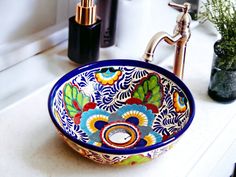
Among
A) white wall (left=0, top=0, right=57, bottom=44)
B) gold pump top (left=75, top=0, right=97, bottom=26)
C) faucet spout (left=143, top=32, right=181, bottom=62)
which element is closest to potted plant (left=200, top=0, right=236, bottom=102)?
faucet spout (left=143, top=32, right=181, bottom=62)

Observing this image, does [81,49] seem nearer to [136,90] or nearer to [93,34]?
[93,34]

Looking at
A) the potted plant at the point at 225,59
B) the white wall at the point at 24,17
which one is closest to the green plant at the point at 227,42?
the potted plant at the point at 225,59

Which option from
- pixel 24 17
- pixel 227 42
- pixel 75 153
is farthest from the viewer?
pixel 24 17

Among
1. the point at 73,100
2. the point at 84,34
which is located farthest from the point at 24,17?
the point at 73,100

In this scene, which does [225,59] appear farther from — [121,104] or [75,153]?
[75,153]

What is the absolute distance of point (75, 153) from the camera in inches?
35.9

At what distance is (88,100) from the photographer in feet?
3.39

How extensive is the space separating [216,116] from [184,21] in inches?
8.2

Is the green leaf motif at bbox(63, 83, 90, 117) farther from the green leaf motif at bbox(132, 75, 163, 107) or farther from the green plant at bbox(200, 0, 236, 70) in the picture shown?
the green plant at bbox(200, 0, 236, 70)

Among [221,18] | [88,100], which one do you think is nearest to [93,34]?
[88,100]

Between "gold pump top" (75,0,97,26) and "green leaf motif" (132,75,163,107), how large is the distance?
178 mm

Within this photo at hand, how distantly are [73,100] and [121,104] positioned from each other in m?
0.11

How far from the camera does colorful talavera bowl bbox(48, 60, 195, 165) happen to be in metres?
0.95

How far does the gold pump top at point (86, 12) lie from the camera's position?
3.46 feet
